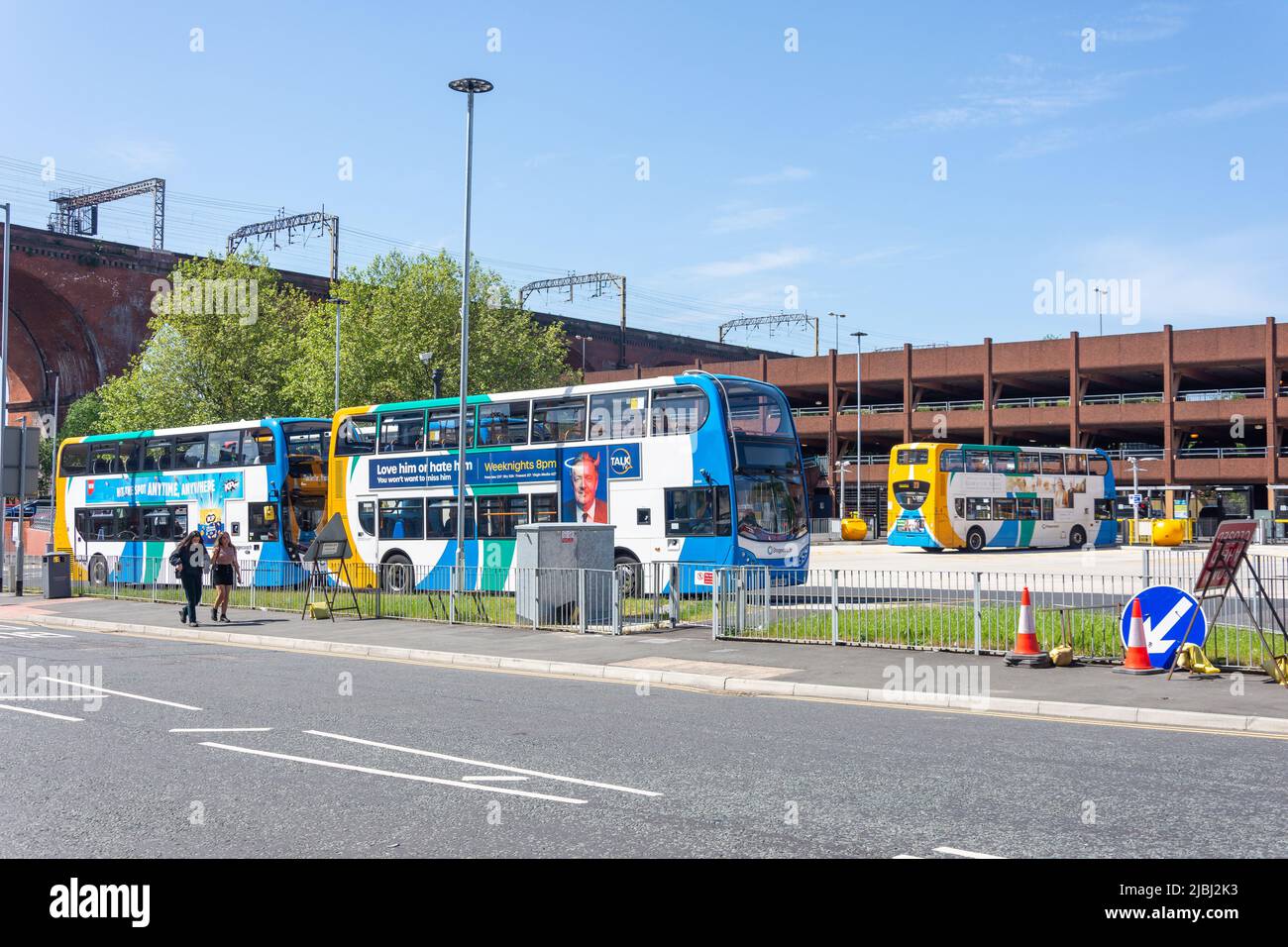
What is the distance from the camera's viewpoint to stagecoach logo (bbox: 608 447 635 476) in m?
23.8

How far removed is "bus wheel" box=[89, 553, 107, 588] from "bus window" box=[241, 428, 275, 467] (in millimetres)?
6280

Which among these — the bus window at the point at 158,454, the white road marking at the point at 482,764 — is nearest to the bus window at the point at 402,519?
the bus window at the point at 158,454

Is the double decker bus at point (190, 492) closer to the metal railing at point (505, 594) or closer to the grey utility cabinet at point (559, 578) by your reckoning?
the metal railing at point (505, 594)

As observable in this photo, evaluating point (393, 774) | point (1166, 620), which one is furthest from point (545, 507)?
point (393, 774)

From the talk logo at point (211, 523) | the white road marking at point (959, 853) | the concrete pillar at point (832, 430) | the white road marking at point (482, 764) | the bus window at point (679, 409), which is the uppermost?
the concrete pillar at point (832, 430)

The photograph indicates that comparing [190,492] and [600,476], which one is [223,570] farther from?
[190,492]

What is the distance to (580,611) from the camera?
18906 millimetres

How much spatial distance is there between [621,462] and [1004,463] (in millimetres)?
28181

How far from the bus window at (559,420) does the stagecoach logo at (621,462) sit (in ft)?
3.08

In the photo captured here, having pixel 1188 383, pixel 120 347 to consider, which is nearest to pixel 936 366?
pixel 1188 383

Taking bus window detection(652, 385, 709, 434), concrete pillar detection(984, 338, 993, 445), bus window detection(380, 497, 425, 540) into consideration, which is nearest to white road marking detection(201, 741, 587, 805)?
bus window detection(652, 385, 709, 434)

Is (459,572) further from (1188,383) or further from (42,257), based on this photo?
(1188,383)

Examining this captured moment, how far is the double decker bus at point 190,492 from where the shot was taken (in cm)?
2961

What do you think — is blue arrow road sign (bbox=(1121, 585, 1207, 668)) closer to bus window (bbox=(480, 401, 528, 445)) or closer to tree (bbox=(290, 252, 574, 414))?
bus window (bbox=(480, 401, 528, 445))
